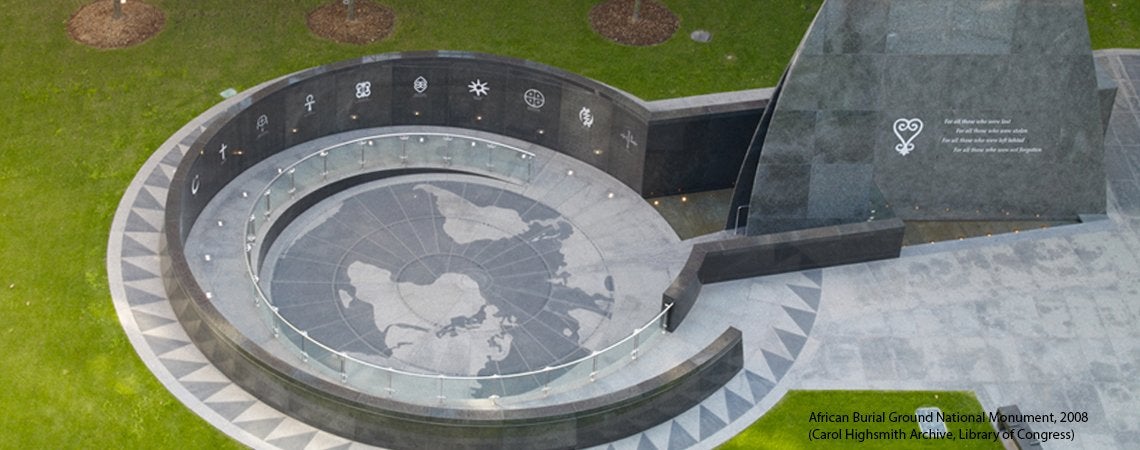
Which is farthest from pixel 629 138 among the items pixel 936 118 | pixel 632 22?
pixel 936 118

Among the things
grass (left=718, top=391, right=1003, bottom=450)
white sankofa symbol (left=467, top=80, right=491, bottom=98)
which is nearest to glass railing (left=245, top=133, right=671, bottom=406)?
white sankofa symbol (left=467, top=80, right=491, bottom=98)

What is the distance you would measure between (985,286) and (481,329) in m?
12.3

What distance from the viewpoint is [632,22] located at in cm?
4953

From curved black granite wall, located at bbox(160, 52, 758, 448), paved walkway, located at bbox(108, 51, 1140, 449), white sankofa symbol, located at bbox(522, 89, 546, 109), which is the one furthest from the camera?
white sankofa symbol, located at bbox(522, 89, 546, 109)

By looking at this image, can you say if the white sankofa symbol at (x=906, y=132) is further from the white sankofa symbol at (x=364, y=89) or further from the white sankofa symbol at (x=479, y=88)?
the white sankofa symbol at (x=364, y=89)

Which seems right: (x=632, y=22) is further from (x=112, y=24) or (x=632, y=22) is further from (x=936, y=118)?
(x=112, y=24)

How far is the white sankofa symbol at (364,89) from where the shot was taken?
45719 mm

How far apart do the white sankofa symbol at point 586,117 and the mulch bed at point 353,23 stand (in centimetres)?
666

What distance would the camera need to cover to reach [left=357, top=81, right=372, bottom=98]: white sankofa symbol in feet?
150

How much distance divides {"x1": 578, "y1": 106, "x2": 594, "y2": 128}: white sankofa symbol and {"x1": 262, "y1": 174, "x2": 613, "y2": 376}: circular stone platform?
2556 mm

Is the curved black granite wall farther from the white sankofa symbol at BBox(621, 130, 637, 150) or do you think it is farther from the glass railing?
the glass railing

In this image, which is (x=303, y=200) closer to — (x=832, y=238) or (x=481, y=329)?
(x=481, y=329)

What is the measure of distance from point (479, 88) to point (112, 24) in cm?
1064

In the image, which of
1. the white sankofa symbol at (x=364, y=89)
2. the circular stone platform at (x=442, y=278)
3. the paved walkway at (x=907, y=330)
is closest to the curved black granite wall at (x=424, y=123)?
the white sankofa symbol at (x=364, y=89)
